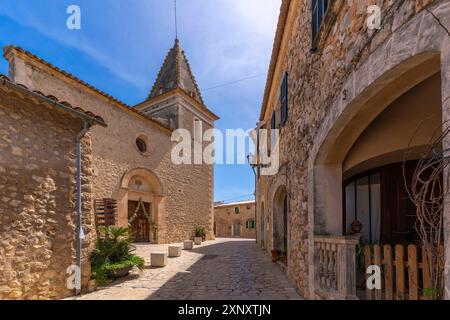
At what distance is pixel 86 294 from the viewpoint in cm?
513

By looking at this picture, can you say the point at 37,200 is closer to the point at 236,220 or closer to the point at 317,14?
the point at 317,14

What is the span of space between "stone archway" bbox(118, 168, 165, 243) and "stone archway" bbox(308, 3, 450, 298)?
32.3 ft

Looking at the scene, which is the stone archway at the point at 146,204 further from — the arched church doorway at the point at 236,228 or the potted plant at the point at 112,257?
the arched church doorway at the point at 236,228

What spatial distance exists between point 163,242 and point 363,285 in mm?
11166

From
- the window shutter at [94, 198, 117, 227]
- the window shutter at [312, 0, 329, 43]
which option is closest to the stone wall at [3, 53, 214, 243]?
the window shutter at [94, 198, 117, 227]

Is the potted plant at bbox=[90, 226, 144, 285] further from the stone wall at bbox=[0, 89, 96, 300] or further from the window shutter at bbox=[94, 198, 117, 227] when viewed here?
the stone wall at bbox=[0, 89, 96, 300]

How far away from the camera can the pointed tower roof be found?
57.1 ft

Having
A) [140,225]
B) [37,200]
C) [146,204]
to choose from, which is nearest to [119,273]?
[37,200]

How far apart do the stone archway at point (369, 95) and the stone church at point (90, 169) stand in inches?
174

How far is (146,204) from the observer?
44.9 feet

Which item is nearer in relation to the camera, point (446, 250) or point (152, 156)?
point (446, 250)

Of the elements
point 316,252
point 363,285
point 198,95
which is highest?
point 198,95
